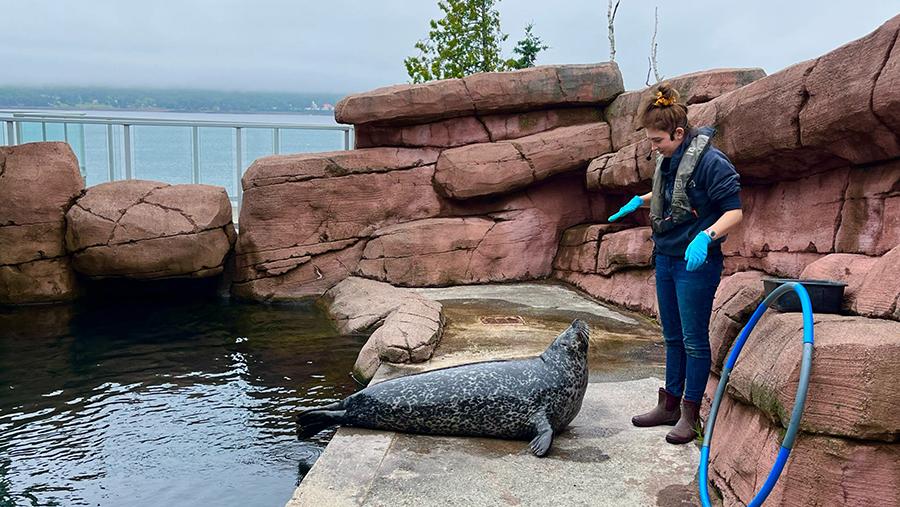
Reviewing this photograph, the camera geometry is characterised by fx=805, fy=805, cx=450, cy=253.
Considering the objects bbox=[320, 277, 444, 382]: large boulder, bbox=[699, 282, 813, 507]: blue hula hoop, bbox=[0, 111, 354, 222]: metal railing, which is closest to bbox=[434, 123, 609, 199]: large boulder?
bbox=[320, 277, 444, 382]: large boulder

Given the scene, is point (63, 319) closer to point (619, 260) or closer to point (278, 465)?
point (278, 465)

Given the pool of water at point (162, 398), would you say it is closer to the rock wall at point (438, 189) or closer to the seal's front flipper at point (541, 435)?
the rock wall at point (438, 189)

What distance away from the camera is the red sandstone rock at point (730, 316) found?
4.09m

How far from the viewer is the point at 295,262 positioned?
33.2ft

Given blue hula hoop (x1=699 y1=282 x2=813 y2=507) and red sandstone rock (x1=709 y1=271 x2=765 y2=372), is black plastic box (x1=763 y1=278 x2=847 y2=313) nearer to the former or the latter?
blue hula hoop (x1=699 y1=282 x2=813 y2=507)

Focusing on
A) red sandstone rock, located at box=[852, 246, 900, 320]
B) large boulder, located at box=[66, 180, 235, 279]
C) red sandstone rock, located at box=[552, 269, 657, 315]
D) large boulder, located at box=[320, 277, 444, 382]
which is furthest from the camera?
large boulder, located at box=[66, 180, 235, 279]

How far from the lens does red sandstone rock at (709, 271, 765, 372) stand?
161 inches

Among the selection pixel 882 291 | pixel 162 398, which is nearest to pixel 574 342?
pixel 882 291

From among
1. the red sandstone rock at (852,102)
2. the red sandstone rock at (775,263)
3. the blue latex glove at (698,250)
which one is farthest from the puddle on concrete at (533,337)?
the blue latex glove at (698,250)

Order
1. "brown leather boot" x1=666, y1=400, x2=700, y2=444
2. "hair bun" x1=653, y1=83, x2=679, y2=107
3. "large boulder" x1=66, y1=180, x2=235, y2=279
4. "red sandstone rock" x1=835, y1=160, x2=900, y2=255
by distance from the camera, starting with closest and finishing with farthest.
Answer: "hair bun" x1=653, y1=83, x2=679, y2=107
"brown leather boot" x1=666, y1=400, x2=700, y2=444
"red sandstone rock" x1=835, y1=160, x2=900, y2=255
"large boulder" x1=66, y1=180, x2=235, y2=279

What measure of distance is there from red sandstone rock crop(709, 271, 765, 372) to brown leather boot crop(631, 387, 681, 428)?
31cm

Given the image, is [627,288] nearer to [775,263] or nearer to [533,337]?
[533,337]

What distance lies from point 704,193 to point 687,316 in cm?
62

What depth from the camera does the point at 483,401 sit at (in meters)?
4.47
